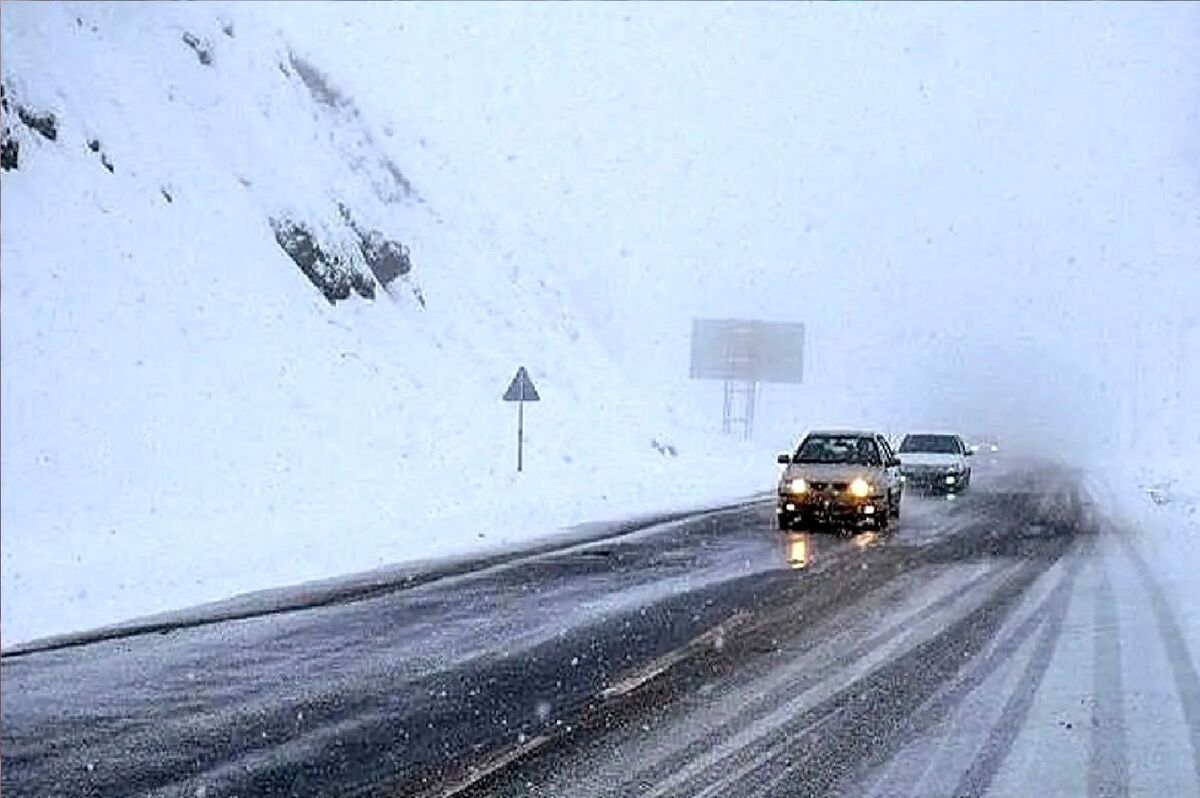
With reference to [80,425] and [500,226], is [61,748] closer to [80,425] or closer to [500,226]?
[80,425]

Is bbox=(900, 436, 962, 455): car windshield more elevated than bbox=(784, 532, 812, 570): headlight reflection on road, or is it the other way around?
bbox=(900, 436, 962, 455): car windshield

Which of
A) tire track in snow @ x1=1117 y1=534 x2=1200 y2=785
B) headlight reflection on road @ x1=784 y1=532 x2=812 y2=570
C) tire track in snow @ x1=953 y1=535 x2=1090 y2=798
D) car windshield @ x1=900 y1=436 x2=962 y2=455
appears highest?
car windshield @ x1=900 y1=436 x2=962 y2=455

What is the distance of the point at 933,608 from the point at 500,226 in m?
50.0

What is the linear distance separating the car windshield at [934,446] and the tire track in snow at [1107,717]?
881 inches

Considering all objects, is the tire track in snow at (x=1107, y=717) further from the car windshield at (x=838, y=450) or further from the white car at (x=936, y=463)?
the white car at (x=936, y=463)

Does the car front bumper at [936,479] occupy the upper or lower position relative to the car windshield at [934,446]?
lower

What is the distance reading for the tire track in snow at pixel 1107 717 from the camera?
6867 mm

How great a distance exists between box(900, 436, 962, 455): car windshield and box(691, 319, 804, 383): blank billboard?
4296cm

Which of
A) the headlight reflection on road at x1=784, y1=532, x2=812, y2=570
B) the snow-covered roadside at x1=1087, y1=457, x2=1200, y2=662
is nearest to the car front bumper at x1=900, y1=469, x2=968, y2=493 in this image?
the snow-covered roadside at x1=1087, y1=457, x2=1200, y2=662

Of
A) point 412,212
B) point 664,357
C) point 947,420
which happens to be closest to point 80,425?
point 412,212

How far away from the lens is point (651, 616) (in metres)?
12.5

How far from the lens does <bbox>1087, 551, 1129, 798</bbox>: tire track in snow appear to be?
22.5ft

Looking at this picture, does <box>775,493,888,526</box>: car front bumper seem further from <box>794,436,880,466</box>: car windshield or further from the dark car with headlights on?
<box>794,436,880,466</box>: car windshield

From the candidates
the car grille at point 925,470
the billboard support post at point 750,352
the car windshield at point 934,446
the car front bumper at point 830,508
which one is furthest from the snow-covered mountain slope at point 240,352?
the billboard support post at point 750,352
